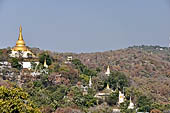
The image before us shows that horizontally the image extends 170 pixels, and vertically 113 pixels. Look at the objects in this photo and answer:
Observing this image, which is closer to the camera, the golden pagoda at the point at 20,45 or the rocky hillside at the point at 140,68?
the golden pagoda at the point at 20,45

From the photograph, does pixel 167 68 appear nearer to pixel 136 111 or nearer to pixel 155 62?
pixel 155 62

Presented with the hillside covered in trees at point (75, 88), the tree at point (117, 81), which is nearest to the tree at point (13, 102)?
the hillside covered in trees at point (75, 88)

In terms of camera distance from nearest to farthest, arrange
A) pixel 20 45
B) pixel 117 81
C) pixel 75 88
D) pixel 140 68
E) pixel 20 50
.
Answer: pixel 75 88 < pixel 117 81 < pixel 20 50 < pixel 20 45 < pixel 140 68

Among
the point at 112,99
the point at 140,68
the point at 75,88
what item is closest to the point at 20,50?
the point at 75,88

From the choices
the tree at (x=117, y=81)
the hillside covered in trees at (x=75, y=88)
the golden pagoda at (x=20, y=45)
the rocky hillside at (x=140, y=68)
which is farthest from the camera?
the rocky hillside at (x=140, y=68)

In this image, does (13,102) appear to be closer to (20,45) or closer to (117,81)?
(117,81)

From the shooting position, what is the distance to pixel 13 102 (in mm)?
19406

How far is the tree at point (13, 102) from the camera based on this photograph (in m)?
19.2

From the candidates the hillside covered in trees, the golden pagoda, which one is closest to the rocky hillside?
the hillside covered in trees

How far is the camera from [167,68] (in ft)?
202

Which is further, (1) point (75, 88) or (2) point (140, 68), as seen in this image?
(2) point (140, 68)

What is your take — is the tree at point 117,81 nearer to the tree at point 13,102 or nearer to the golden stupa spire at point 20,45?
the golden stupa spire at point 20,45

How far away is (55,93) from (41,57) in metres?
6.67

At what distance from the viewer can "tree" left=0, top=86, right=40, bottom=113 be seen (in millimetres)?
19188
